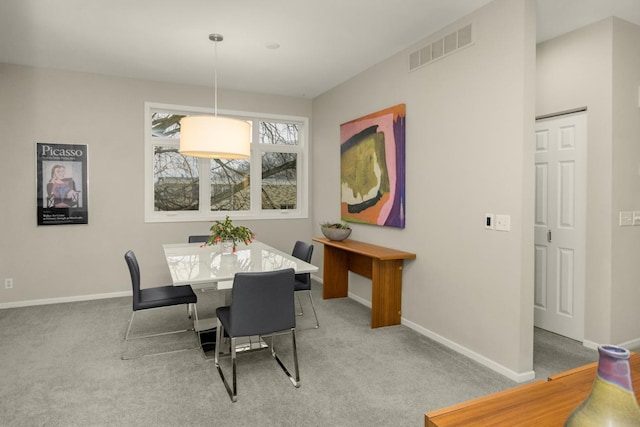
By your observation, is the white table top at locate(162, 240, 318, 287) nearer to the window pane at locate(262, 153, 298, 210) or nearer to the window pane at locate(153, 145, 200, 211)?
the window pane at locate(153, 145, 200, 211)

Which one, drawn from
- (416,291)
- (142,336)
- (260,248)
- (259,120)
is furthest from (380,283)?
(259,120)

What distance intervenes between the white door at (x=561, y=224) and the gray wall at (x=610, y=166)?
0.34 feet

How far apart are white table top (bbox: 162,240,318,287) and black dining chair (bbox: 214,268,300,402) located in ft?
0.88

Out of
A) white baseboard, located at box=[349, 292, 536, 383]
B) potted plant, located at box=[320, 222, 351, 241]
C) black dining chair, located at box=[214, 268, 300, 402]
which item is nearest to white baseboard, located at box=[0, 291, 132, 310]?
potted plant, located at box=[320, 222, 351, 241]

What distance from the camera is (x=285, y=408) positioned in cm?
238

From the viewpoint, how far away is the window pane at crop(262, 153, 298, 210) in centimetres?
582

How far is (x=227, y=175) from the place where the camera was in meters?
5.59

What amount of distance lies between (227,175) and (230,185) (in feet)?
0.48

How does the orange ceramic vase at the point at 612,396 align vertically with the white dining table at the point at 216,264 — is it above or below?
above

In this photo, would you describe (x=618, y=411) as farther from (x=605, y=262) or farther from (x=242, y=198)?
(x=242, y=198)

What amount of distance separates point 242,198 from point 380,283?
105 inches

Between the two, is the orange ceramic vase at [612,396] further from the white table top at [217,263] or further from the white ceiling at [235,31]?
the white ceiling at [235,31]

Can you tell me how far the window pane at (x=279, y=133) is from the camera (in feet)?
18.9

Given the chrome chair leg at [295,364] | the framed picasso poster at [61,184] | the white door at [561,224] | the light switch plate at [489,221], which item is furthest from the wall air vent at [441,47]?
the framed picasso poster at [61,184]
